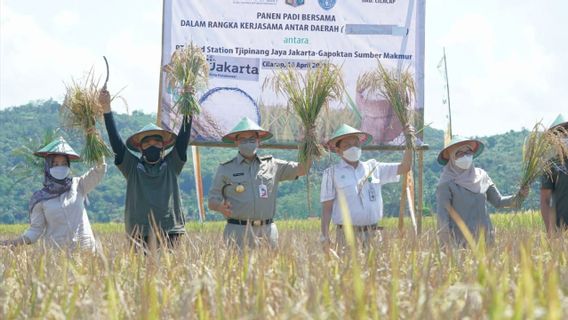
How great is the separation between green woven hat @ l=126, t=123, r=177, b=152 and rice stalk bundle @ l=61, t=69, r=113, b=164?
0.21 m

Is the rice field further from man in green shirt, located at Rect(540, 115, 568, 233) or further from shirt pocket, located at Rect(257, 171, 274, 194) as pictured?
man in green shirt, located at Rect(540, 115, 568, 233)

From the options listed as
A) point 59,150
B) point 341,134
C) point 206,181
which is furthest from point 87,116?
point 206,181

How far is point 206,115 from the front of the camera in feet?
33.0

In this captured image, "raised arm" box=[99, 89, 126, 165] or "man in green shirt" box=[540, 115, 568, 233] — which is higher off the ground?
"raised arm" box=[99, 89, 126, 165]

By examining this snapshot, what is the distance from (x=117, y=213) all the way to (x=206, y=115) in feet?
183

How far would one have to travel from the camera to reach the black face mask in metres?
7.15

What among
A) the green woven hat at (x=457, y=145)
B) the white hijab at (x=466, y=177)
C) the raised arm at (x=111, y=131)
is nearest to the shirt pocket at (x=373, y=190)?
the white hijab at (x=466, y=177)

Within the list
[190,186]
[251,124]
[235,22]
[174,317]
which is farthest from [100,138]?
[190,186]

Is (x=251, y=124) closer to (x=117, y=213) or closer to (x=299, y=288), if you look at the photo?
(x=299, y=288)

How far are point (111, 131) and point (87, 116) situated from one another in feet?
1.33

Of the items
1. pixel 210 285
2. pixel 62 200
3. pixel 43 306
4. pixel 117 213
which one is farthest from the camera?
pixel 117 213

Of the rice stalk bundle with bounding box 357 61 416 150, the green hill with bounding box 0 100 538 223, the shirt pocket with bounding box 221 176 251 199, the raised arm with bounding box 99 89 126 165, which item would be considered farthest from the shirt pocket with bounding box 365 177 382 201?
the green hill with bounding box 0 100 538 223

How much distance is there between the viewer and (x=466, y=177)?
7172 mm

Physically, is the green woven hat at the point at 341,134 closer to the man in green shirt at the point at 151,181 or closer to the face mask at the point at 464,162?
the face mask at the point at 464,162
